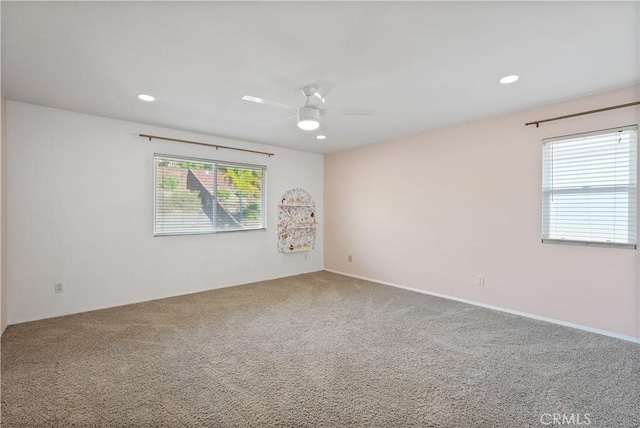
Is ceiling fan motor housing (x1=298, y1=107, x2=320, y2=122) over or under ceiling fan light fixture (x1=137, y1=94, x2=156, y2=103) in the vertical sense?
under

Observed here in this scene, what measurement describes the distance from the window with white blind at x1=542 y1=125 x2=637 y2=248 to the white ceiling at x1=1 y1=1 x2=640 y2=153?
0.54 metres

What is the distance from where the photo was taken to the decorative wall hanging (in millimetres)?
5500

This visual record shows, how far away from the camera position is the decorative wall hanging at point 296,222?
217 inches

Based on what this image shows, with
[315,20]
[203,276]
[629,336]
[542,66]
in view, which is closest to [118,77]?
[315,20]

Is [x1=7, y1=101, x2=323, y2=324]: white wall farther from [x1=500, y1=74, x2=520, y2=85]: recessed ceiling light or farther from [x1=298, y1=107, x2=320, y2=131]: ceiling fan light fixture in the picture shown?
[x1=500, y1=74, x2=520, y2=85]: recessed ceiling light

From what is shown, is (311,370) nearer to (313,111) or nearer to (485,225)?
(313,111)

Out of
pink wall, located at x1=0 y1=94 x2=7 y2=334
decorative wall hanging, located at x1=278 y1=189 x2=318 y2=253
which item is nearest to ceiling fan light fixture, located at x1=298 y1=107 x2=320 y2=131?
decorative wall hanging, located at x1=278 y1=189 x2=318 y2=253

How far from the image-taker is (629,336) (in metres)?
2.84

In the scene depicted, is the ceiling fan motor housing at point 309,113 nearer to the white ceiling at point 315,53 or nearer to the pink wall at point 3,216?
the white ceiling at point 315,53

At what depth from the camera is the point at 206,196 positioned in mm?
4582

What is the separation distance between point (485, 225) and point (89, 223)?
506cm

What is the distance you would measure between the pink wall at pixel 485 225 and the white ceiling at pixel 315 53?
15.5 inches

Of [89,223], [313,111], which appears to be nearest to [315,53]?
[313,111]

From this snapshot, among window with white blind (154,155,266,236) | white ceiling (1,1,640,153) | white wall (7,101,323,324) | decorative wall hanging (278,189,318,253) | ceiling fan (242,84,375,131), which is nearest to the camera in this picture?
white ceiling (1,1,640,153)
